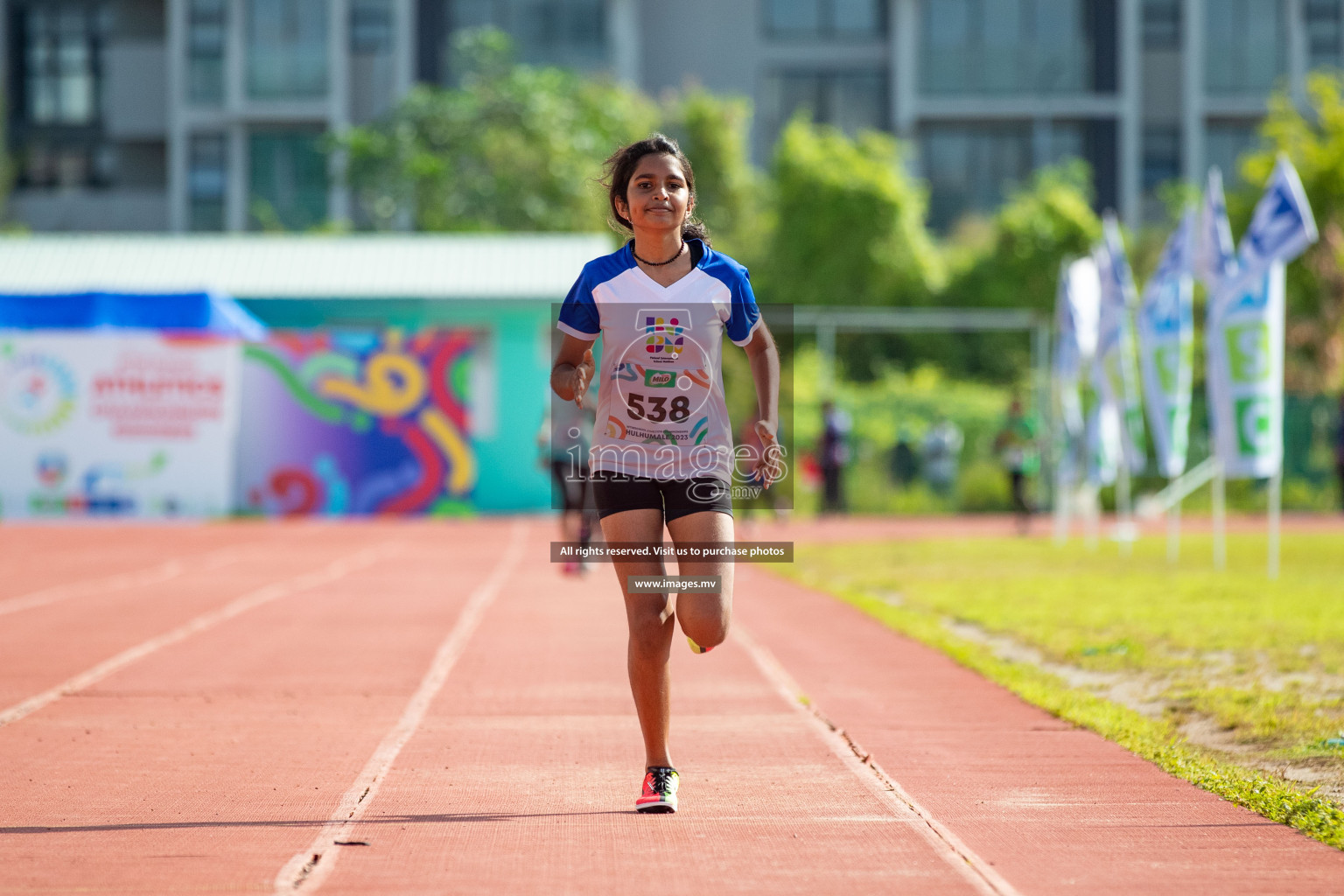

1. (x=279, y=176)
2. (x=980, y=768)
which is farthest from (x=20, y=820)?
(x=279, y=176)

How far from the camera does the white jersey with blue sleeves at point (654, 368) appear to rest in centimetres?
513

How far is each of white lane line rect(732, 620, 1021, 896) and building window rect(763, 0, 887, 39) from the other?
40630 millimetres

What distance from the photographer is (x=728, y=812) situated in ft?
17.4

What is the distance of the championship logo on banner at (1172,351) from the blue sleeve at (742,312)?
11335 millimetres

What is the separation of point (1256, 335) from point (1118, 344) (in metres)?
4.25

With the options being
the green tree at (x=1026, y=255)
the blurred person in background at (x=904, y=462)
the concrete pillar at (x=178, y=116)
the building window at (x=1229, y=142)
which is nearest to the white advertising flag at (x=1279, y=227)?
the blurred person in background at (x=904, y=462)

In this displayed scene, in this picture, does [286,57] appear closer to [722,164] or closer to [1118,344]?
[722,164]

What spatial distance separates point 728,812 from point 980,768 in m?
1.33

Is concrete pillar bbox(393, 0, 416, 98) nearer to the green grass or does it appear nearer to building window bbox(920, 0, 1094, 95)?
building window bbox(920, 0, 1094, 95)

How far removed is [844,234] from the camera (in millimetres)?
39312

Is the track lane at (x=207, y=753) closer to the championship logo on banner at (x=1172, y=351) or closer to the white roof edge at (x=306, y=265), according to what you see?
the championship logo on banner at (x=1172, y=351)

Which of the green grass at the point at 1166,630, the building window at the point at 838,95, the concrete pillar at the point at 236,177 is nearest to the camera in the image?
the green grass at the point at 1166,630

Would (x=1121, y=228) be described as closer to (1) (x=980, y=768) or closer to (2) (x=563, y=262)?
(2) (x=563, y=262)

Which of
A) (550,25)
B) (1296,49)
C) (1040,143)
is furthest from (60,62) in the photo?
(1296,49)
